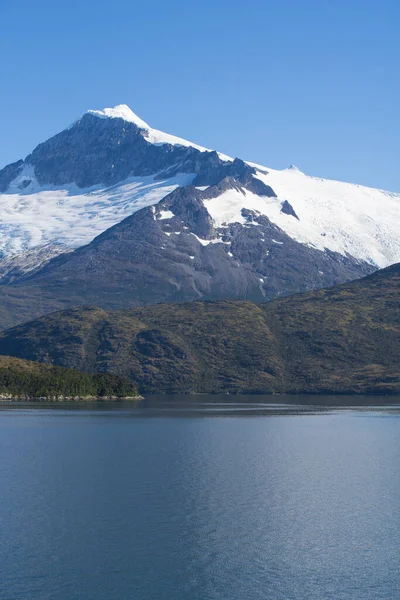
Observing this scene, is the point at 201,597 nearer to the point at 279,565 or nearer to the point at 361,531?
the point at 279,565

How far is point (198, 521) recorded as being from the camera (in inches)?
3103

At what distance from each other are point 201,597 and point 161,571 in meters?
6.02

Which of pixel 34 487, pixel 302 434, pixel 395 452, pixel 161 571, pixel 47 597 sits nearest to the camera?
pixel 47 597

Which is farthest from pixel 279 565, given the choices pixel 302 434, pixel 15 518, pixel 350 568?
pixel 302 434

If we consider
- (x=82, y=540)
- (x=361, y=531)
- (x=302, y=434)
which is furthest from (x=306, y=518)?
(x=302, y=434)

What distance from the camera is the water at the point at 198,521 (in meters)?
60.6

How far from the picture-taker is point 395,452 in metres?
133

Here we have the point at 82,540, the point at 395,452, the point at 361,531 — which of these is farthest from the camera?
the point at 395,452

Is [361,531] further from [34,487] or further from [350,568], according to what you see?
[34,487]

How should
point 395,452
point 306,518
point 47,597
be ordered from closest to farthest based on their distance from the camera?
point 47,597 < point 306,518 < point 395,452

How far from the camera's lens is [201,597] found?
57625 mm

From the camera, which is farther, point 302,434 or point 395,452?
point 302,434

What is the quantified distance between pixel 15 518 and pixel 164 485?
22426 millimetres

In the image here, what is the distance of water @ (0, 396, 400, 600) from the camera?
199ft
